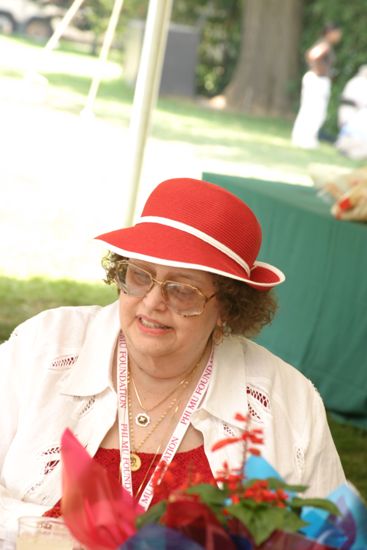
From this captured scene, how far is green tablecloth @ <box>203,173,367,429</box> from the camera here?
5.89 meters

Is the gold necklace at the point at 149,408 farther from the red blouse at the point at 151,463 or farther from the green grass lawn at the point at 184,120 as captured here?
the green grass lawn at the point at 184,120

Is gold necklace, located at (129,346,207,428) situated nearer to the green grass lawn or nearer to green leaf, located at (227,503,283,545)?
green leaf, located at (227,503,283,545)

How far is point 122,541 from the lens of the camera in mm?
1567

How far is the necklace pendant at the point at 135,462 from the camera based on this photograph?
256cm

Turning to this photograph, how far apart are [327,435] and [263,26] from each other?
20974 mm

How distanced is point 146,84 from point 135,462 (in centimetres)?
472

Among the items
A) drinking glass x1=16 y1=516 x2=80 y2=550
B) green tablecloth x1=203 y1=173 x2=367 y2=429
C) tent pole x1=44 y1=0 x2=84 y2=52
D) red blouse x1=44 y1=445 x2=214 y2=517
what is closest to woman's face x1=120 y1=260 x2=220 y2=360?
red blouse x1=44 y1=445 x2=214 y2=517

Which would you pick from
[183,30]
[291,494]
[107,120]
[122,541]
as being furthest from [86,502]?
[183,30]

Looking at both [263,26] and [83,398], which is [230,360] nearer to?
[83,398]

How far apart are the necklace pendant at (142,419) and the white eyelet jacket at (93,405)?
69 mm

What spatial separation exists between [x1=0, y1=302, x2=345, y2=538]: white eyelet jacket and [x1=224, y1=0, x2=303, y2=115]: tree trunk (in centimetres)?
2054

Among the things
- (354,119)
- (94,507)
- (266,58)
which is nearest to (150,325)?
(94,507)

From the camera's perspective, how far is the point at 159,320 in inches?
102

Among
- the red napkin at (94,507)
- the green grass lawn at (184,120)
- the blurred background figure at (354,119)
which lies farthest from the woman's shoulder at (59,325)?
the blurred background figure at (354,119)
